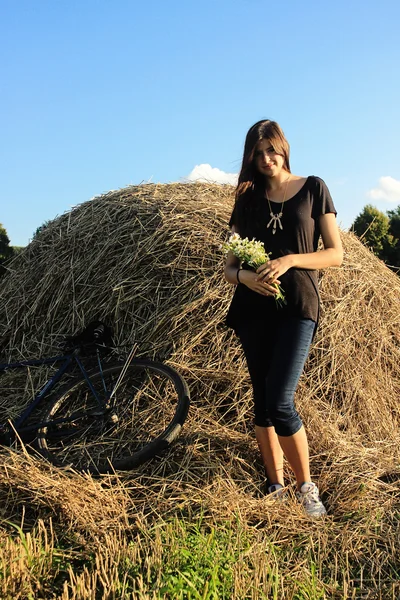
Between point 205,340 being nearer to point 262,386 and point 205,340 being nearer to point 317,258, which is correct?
point 262,386

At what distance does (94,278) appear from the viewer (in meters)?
4.80

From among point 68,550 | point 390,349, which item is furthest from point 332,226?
point 390,349

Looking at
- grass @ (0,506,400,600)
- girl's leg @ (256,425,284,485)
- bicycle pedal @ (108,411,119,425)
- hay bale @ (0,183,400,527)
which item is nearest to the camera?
grass @ (0,506,400,600)

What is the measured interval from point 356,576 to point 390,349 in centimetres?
262

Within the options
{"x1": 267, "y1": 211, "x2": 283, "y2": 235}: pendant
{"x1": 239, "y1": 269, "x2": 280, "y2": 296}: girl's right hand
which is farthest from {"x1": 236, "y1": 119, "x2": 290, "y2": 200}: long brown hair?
{"x1": 239, "y1": 269, "x2": 280, "y2": 296}: girl's right hand

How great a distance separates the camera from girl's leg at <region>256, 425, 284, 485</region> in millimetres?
3066

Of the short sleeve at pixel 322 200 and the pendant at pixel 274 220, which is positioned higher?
the short sleeve at pixel 322 200

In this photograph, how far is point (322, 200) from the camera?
9.41 ft

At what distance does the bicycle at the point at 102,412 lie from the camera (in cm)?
360

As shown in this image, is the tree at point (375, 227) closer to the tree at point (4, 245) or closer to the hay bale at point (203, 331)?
the tree at point (4, 245)

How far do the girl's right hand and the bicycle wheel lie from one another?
100 cm

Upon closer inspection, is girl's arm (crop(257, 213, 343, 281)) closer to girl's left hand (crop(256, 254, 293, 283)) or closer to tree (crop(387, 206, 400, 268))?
girl's left hand (crop(256, 254, 293, 283))

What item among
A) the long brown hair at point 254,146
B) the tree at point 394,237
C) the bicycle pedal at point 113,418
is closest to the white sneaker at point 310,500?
the bicycle pedal at point 113,418

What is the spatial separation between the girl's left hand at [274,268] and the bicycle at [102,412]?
1152 millimetres
